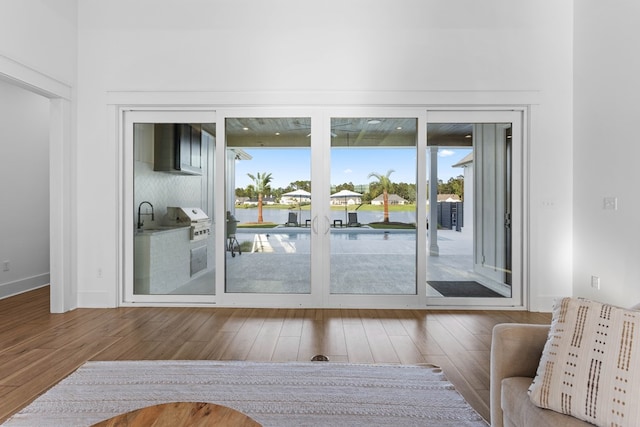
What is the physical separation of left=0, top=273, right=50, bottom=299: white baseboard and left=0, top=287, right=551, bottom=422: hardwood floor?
555 mm

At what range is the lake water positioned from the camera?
3984 millimetres

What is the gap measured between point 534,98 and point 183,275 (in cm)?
450

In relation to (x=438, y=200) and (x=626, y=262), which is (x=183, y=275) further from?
(x=626, y=262)

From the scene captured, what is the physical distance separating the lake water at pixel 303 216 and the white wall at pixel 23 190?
3218 mm

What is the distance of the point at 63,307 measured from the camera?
3744 mm

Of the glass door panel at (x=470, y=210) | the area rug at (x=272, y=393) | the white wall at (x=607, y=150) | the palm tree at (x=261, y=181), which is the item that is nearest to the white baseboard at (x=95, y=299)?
the area rug at (x=272, y=393)

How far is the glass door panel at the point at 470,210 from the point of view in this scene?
13.1 ft

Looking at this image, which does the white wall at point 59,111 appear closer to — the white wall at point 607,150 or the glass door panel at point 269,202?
the glass door panel at point 269,202

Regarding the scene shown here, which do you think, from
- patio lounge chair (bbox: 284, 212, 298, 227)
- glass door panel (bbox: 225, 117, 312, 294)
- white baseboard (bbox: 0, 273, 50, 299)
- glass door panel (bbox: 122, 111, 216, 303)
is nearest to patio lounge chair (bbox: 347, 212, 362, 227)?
glass door panel (bbox: 225, 117, 312, 294)

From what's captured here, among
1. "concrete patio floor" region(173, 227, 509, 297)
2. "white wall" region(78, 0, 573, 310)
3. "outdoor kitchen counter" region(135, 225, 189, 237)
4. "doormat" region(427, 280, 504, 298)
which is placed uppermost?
"white wall" region(78, 0, 573, 310)

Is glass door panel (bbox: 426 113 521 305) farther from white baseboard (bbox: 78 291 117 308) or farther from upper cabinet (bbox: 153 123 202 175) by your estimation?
white baseboard (bbox: 78 291 117 308)

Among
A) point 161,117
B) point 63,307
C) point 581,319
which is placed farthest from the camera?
point 161,117

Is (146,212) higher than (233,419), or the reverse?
(146,212)

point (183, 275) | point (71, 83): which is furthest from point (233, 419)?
point (71, 83)
